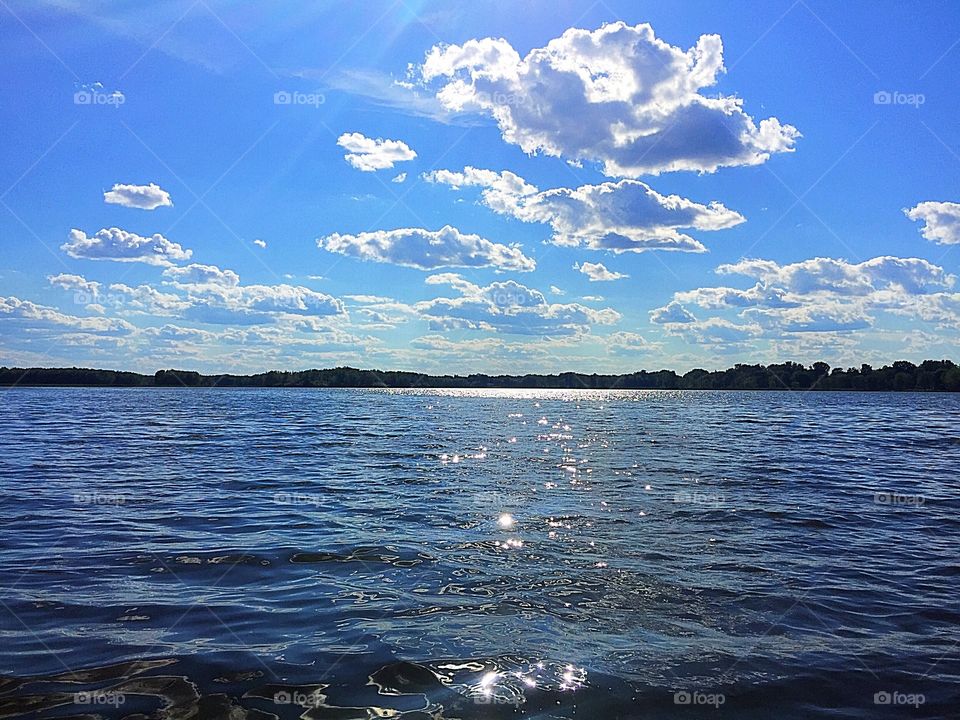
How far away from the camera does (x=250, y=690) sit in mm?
8172

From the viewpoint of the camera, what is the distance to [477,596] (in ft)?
38.4

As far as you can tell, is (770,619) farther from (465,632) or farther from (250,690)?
(250,690)

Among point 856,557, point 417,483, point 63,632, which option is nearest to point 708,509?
point 856,557

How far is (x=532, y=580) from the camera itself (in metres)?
12.7

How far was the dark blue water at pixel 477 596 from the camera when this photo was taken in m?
8.24

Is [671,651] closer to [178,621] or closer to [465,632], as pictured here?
[465,632]

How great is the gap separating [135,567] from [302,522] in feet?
15.9

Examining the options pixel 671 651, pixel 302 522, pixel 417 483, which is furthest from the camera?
pixel 417 483

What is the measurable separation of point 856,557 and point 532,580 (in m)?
7.74

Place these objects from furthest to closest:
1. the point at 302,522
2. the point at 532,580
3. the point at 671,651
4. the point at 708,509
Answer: the point at 708,509
the point at 302,522
the point at 532,580
the point at 671,651

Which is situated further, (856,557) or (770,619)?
(856,557)

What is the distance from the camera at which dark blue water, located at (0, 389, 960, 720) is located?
8.24 metres

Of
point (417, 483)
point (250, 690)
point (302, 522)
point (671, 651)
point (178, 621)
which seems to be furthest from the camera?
point (417, 483)

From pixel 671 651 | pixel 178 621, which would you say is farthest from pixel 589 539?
pixel 178 621
